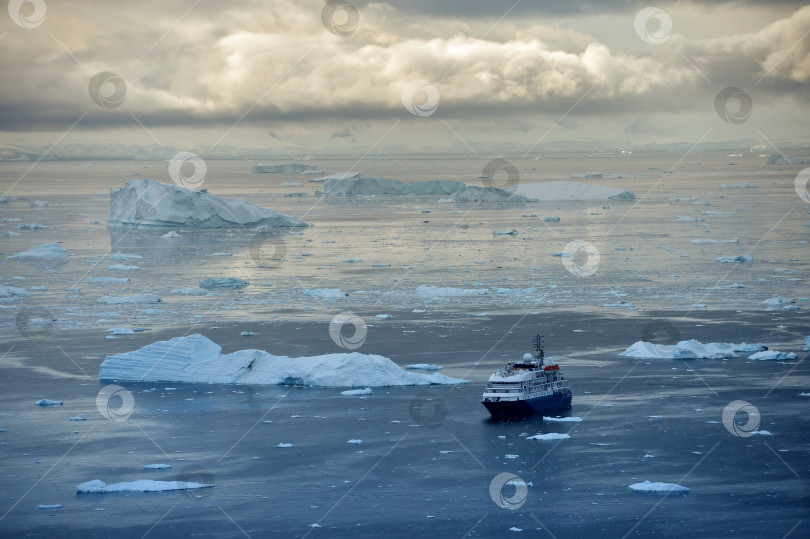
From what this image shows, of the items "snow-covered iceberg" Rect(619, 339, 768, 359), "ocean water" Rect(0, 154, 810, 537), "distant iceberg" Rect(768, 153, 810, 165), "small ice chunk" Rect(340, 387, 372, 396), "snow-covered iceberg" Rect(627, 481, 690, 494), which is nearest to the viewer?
"ocean water" Rect(0, 154, 810, 537)

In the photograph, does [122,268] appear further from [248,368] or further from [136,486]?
[136,486]

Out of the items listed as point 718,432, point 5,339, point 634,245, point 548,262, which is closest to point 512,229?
point 634,245

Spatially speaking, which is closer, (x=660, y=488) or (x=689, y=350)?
(x=660, y=488)

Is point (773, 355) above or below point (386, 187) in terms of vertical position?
below

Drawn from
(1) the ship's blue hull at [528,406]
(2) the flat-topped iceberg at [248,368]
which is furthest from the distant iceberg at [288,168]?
(1) the ship's blue hull at [528,406]

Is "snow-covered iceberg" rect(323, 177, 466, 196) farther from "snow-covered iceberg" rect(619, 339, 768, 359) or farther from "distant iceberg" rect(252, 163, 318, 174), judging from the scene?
"snow-covered iceberg" rect(619, 339, 768, 359)

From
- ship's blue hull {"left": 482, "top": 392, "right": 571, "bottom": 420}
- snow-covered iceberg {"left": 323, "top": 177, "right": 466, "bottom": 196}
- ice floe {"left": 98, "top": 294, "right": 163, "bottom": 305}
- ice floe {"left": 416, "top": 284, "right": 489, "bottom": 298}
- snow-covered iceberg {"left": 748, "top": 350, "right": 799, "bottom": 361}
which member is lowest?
ship's blue hull {"left": 482, "top": 392, "right": 571, "bottom": 420}

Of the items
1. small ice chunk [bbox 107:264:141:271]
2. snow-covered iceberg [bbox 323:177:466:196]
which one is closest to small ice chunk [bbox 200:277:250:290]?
small ice chunk [bbox 107:264:141:271]

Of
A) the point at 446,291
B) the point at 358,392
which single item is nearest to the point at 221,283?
the point at 446,291
